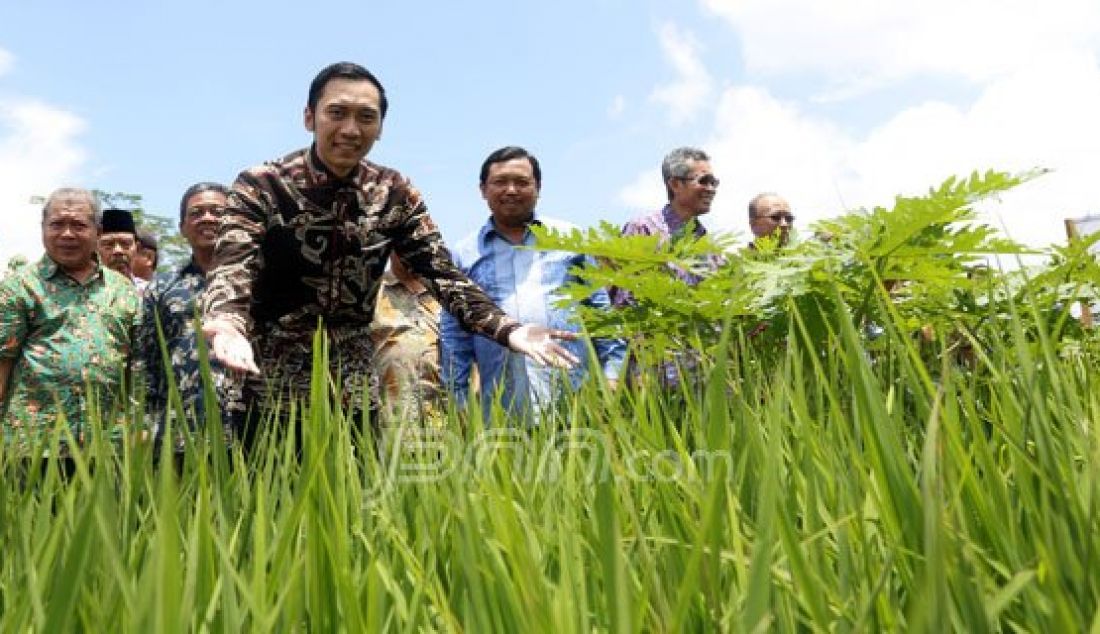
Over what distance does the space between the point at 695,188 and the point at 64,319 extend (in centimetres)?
234

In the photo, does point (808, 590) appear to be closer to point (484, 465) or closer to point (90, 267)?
point (484, 465)

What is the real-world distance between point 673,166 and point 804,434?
3.50 meters

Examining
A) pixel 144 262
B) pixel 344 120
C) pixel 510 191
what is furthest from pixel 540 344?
pixel 144 262

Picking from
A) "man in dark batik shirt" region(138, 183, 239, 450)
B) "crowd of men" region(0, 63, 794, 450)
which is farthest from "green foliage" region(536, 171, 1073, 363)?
"man in dark batik shirt" region(138, 183, 239, 450)

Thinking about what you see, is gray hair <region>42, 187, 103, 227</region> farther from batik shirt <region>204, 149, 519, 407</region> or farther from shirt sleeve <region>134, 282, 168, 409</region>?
batik shirt <region>204, 149, 519, 407</region>

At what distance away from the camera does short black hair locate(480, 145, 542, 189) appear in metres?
4.13

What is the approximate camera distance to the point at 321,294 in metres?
2.80

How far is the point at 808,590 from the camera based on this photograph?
2.28 ft

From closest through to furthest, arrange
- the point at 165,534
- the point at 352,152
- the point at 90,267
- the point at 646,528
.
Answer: the point at 165,534
the point at 646,528
the point at 352,152
the point at 90,267

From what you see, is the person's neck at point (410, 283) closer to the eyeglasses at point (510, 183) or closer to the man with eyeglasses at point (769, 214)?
the eyeglasses at point (510, 183)

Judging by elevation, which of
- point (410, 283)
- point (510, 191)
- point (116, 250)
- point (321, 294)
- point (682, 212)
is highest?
point (116, 250)

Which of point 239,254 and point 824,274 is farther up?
point 239,254

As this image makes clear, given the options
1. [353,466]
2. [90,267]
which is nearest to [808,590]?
[353,466]

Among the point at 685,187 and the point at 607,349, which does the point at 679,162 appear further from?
the point at 607,349
